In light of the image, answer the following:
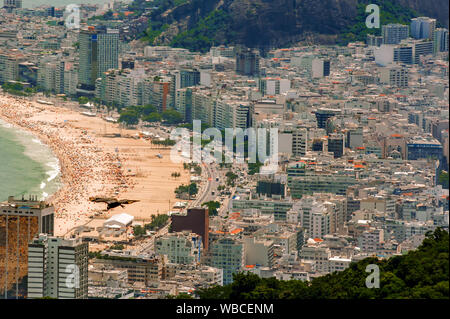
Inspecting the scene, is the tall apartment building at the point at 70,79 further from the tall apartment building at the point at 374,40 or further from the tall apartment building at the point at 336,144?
the tall apartment building at the point at 336,144

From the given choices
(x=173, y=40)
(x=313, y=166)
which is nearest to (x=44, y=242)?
(x=313, y=166)

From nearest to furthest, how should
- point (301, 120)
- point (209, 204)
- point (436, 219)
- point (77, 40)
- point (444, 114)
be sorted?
point (436, 219) → point (209, 204) → point (444, 114) → point (301, 120) → point (77, 40)

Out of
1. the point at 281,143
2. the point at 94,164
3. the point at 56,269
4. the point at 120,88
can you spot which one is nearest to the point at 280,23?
the point at 120,88

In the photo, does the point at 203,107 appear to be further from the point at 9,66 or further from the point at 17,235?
the point at 17,235

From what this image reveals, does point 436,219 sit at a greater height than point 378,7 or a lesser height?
lesser

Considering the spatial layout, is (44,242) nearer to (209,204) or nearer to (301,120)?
(209,204)

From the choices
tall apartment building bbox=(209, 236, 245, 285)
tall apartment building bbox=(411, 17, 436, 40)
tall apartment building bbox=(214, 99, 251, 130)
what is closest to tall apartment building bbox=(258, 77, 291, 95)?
Result: tall apartment building bbox=(214, 99, 251, 130)

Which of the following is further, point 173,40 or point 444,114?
point 173,40
